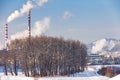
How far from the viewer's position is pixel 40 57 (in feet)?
107

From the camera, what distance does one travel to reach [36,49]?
108 feet

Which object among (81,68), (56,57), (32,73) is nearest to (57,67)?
(56,57)

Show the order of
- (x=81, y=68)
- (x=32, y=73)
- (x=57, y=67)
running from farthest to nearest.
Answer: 1. (x=81, y=68)
2. (x=57, y=67)
3. (x=32, y=73)

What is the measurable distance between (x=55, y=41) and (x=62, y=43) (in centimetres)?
96

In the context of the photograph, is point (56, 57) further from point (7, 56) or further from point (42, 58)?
point (7, 56)

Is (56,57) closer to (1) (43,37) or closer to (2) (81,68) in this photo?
(1) (43,37)

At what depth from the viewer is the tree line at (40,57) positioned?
32688 millimetres

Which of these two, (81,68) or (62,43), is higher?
(62,43)

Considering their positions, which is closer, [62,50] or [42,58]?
[42,58]

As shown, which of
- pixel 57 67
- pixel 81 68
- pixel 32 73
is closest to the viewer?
pixel 32 73

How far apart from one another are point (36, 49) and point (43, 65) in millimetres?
1724

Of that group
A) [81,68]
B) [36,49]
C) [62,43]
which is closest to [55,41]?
[62,43]

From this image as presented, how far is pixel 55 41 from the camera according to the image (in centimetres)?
3553

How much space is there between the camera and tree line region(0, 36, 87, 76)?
107ft
